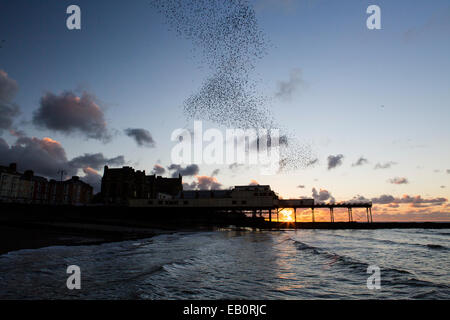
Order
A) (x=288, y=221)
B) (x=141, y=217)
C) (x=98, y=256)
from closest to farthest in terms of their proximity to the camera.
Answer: (x=98, y=256), (x=141, y=217), (x=288, y=221)

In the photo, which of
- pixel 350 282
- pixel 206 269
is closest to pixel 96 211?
pixel 206 269

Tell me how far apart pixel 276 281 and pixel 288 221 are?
81441mm

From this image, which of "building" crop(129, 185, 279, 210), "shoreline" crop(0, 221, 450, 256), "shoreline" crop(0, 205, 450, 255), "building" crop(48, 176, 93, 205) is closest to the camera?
"shoreline" crop(0, 221, 450, 256)

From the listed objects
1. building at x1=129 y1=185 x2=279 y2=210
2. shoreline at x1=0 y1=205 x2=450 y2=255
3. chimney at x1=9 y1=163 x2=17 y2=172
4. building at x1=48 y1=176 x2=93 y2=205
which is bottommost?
shoreline at x1=0 y1=205 x2=450 y2=255

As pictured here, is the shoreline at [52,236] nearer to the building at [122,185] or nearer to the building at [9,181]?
the building at [122,185]

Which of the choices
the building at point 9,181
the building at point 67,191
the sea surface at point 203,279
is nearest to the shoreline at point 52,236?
the sea surface at point 203,279

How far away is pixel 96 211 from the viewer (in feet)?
180

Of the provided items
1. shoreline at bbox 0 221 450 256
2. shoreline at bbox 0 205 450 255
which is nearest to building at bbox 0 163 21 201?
shoreline at bbox 0 205 450 255

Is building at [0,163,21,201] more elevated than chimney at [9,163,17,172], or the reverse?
chimney at [9,163,17,172]

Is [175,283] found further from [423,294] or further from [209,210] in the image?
[209,210]

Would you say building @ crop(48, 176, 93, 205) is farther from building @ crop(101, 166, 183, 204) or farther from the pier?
the pier

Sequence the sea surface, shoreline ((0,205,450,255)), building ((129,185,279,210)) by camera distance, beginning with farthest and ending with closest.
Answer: building ((129,185,279,210)), shoreline ((0,205,450,255)), the sea surface

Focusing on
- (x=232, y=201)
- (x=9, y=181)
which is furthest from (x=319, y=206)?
(x=9, y=181)

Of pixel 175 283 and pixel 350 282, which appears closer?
pixel 175 283
